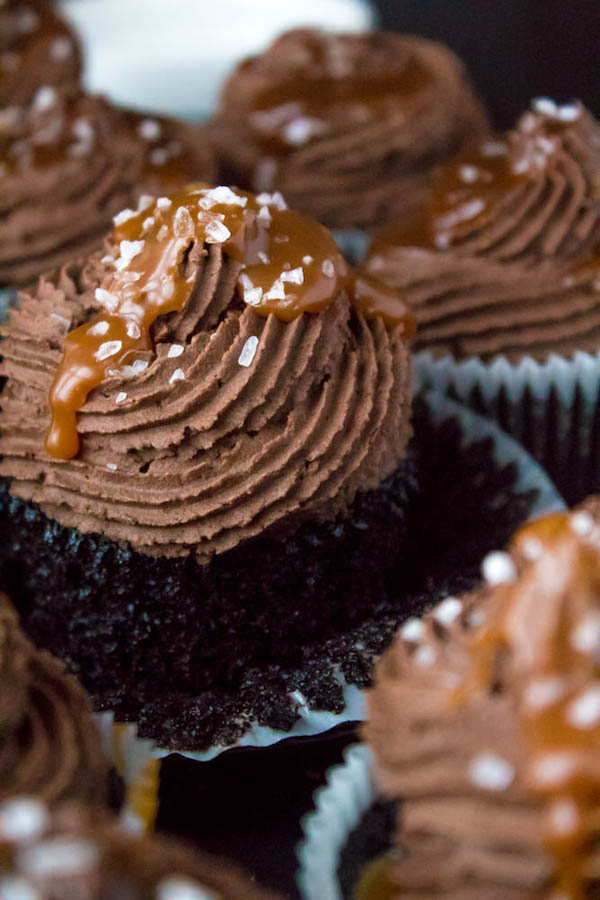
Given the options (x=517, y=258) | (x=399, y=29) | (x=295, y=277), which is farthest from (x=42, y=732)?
(x=399, y=29)

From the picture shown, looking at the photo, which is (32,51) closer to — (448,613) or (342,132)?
(342,132)

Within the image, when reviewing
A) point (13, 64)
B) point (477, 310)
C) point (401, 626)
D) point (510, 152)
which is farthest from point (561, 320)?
point (13, 64)

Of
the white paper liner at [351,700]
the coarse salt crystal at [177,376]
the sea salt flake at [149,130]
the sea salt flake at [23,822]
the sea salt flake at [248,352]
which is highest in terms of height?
the sea salt flake at [149,130]

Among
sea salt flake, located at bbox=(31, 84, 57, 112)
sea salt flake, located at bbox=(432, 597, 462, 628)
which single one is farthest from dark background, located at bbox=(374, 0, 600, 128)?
sea salt flake, located at bbox=(432, 597, 462, 628)

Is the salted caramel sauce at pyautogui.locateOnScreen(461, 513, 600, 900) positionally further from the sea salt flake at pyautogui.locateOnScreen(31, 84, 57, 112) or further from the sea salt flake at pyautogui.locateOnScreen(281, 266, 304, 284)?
the sea salt flake at pyautogui.locateOnScreen(31, 84, 57, 112)

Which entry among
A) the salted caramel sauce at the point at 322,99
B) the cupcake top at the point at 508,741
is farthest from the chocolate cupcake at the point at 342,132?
the cupcake top at the point at 508,741

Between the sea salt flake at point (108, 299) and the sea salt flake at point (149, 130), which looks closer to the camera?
the sea salt flake at point (108, 299)

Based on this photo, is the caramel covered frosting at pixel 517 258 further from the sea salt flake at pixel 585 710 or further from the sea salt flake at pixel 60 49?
the sea salt flake at pixel 60 49
